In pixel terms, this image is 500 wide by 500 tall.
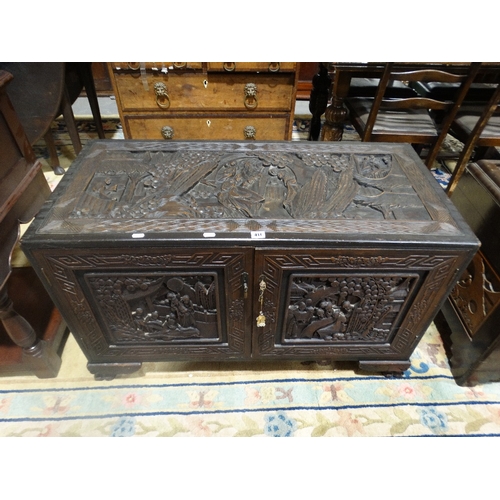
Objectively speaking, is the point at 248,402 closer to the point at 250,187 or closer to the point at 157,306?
the point at 157,306

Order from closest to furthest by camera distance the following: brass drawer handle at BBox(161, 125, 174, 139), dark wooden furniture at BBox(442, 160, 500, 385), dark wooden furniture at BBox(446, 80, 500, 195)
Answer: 1. dark wooden furniture at BBox(442, 160, 500, 385)
2. dark wooden furniture at BBox(446, 80, 500, 195)
3. brass drawer handle at BBox(161, 125, 174, 139)

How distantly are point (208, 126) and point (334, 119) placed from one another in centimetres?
74

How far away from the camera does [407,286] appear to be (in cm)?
103

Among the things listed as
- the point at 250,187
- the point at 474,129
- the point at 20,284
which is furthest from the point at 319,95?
the point at 20,284

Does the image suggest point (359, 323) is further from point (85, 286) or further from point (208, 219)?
point (85, 286)

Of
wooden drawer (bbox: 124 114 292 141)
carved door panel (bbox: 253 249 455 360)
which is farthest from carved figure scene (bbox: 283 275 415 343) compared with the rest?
wooden drawer (bbox: 124 114 292 141)

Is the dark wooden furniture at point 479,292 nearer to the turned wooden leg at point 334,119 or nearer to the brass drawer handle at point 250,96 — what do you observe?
the turned wooden leg at point 334,119

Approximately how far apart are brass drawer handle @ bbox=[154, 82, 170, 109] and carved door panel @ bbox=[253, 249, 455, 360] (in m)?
1.38

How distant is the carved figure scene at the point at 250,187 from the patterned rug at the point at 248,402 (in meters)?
0.62

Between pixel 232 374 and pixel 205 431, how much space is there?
21 cm

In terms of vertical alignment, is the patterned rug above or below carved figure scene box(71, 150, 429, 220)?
below

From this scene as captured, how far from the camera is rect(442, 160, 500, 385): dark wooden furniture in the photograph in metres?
1.12

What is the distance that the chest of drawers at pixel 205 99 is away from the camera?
1.86 meters

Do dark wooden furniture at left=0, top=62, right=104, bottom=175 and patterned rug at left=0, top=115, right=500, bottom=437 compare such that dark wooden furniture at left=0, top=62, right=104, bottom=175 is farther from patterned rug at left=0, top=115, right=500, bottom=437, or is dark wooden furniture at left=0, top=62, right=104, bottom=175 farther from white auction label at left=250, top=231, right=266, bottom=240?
white auction label at left=250, top=231, right=266, bottom=240
